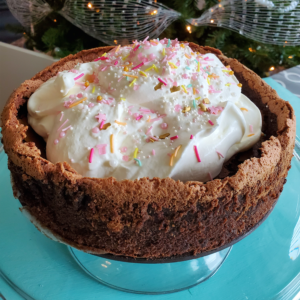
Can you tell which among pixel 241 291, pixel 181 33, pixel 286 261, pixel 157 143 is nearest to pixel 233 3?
pixel 181 33

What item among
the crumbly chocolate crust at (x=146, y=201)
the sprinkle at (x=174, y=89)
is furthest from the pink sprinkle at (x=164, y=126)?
the crumbly chocolate crust at (x=146, y=201)

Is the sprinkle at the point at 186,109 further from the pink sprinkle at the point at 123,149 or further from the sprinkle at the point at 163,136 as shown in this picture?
the pink sprinkle at the point at 123,149

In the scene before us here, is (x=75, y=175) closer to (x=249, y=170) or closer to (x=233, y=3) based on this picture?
(x=249, y=170)

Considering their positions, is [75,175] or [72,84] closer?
[75,175]

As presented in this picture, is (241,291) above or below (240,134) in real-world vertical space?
below

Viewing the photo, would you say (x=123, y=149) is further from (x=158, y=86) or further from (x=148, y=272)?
(x=148, y=272)

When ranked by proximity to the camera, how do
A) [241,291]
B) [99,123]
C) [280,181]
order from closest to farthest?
[99,123]
[280,181]
[241,291]
